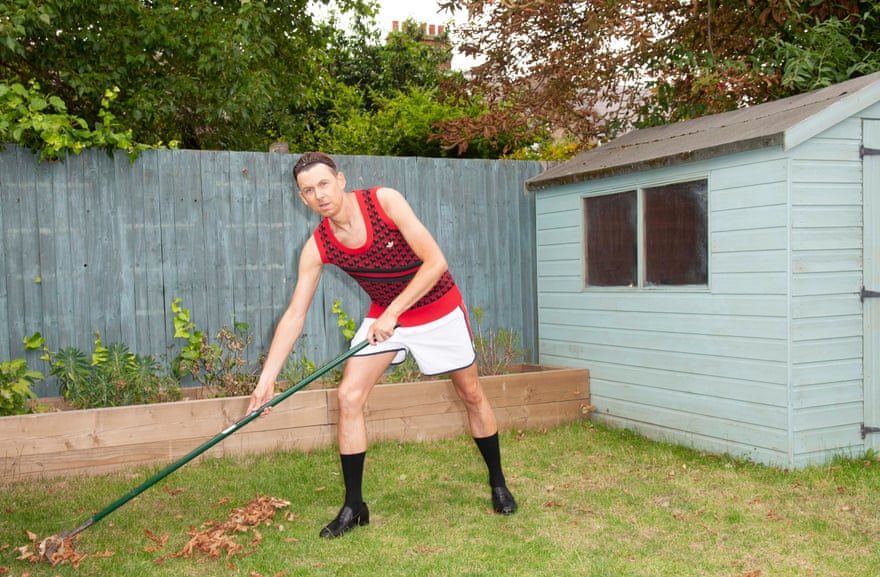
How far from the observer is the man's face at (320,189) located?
3.86 metres

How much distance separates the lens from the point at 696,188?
556cm

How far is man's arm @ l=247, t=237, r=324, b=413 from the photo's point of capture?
3873 millimetres

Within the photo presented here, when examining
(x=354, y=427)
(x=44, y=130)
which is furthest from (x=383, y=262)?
(x=44, y=130)

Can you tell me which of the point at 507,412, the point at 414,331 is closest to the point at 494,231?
the point at 507,412

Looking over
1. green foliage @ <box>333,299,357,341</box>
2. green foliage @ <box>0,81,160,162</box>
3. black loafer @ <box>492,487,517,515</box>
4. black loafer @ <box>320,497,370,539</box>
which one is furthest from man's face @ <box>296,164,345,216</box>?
green foliage @ <box>333,299,357,341</box>

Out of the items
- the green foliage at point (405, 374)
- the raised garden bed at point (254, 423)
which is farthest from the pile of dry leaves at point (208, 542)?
the green foliage at point (405, 374)

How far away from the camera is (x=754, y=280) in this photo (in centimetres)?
509

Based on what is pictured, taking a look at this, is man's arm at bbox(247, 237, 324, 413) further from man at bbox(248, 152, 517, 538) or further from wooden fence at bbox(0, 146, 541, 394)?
A: wooden fence at bbox(0, 146, 541, 394)

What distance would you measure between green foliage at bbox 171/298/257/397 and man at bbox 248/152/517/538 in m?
1.94

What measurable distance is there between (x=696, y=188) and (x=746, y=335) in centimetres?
102

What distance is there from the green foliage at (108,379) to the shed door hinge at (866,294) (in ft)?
14.2

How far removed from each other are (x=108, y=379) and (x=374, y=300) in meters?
2.21

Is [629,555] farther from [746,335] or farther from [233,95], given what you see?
[233,95]

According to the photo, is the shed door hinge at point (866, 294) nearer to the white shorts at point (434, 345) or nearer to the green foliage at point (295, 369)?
the white shorts at point (434, 345)
